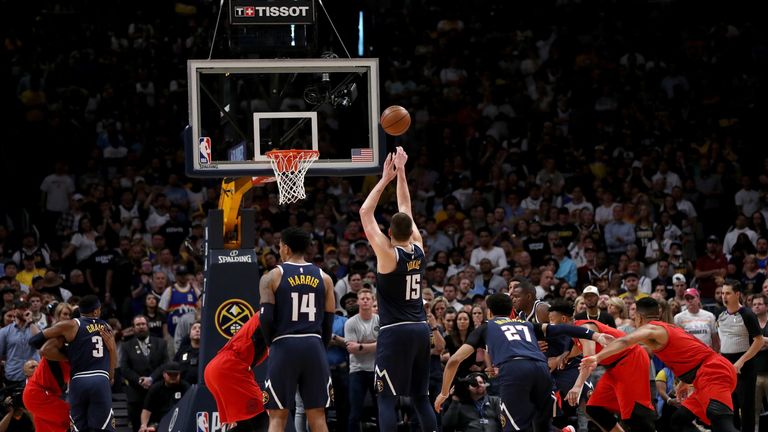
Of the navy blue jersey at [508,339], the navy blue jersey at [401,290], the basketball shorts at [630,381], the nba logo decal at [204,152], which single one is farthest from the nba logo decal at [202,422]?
the basketball shorts at [630,381]

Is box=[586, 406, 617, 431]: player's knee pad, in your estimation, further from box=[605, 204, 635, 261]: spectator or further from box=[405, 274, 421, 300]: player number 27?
box=[605, 204, 635, 261]: spectator

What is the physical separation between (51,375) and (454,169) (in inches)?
411

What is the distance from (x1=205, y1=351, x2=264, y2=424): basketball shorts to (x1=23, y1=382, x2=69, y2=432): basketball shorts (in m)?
2.85

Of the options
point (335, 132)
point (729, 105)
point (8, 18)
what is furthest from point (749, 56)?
point (8, 18)

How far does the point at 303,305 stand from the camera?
34.7 ft

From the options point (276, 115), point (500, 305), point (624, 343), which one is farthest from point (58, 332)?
point (624, 343)

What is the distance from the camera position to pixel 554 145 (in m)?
22.3

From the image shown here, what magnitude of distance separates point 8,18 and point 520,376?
1794 cm

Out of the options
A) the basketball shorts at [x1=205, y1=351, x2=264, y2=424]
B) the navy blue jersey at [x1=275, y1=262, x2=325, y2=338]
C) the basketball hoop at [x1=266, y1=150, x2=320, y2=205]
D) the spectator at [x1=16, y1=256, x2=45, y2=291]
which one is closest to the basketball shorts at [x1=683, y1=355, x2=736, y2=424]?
the navy blue jersey at [x1=275, y1=262, x2=325, y2=338]

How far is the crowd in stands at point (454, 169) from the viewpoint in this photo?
1766 cm

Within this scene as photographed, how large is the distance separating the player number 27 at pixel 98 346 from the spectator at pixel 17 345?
3559 mm

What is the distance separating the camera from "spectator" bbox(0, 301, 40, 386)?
16.0 metres

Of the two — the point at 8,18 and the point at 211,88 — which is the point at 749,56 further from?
the point at 8,18

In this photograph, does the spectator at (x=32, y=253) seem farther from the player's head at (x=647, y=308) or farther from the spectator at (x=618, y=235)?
the player's head at (x=647, y=308)
